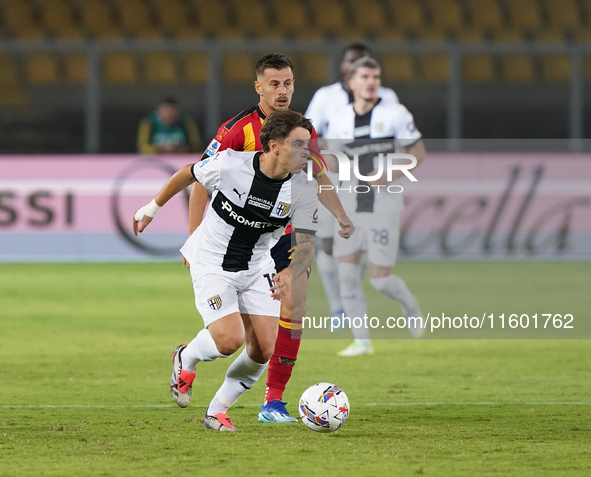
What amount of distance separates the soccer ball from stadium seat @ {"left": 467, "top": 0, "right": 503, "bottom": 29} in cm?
1163

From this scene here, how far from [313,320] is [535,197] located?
197 inches

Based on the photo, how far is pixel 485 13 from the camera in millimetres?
15344

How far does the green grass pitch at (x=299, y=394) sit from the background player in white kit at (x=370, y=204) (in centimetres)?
44

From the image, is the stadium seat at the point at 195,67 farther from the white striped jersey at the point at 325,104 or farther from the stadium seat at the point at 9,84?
the white striped jersey at the point at 325,104

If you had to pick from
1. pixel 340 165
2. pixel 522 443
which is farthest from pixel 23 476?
pixel 340 165

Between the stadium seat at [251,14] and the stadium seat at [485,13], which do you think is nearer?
the stadium seat at [485,13]

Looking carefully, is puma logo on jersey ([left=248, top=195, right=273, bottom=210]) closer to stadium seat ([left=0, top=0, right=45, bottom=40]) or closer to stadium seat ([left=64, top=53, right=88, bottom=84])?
stadium seat ([left=64, top=53, right=88, bottom=84])

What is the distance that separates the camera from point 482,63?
12992 mm

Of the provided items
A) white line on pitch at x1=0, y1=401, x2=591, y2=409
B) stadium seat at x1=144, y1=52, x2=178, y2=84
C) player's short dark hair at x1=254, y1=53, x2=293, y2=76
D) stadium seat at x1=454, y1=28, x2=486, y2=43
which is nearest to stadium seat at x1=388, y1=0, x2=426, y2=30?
stadium seat at x1=454, y1=28, x2=486, y2=43

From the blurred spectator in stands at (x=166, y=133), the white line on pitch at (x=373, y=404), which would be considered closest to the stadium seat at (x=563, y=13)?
the blurred spectator in stands at (x=166, y=133)

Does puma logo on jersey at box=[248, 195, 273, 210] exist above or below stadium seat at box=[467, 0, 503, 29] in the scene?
below

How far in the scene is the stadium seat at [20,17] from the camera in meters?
15.1

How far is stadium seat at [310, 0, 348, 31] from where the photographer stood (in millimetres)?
15477

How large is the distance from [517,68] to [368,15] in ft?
10.1
